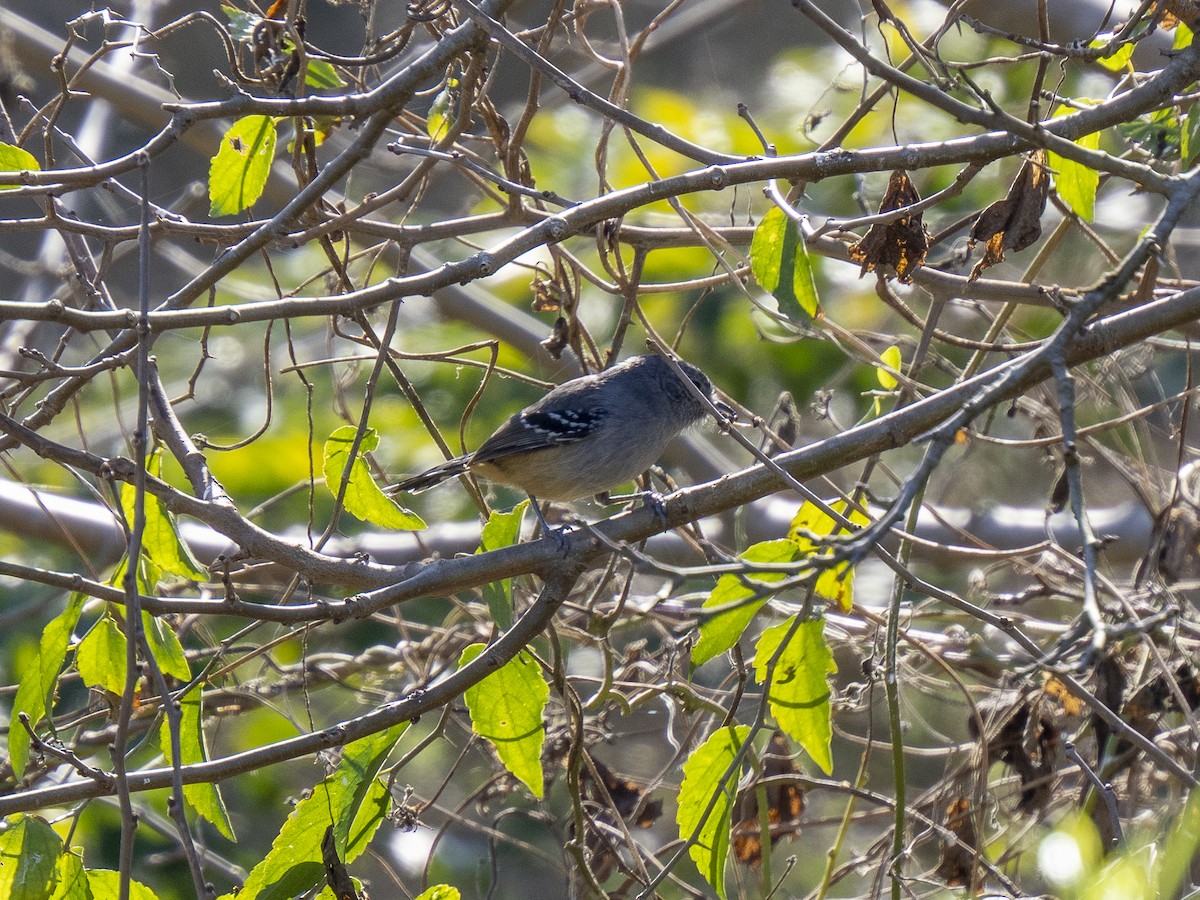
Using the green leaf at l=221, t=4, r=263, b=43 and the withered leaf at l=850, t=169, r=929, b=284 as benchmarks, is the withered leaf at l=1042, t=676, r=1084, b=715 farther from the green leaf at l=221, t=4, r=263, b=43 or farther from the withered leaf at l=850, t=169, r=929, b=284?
the green leaf at l=221, t=4, r=263, b=43

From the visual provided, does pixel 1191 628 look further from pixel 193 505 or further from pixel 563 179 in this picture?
pixel 563 179

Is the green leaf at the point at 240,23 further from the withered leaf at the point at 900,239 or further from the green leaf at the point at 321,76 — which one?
the withered leaf at the point at 900,239

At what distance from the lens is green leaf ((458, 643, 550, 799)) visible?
303 cm

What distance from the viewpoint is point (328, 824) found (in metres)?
2.85

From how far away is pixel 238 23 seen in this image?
11.9ft

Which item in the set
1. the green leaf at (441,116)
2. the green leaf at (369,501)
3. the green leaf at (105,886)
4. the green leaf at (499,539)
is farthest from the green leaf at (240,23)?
the green leaf at (105,886)

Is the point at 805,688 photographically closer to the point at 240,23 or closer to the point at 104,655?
the point at 104,655

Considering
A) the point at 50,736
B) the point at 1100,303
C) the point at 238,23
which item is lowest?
the point at 50,736

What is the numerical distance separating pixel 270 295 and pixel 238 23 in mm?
2649

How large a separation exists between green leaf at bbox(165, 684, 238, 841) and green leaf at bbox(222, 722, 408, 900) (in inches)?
6.4

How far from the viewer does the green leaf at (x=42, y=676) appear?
114 inches

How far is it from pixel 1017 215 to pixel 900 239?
0.35m

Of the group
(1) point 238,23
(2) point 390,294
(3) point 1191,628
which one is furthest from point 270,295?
(3) point 1191,628

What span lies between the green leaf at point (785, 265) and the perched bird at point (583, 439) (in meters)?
1.87
